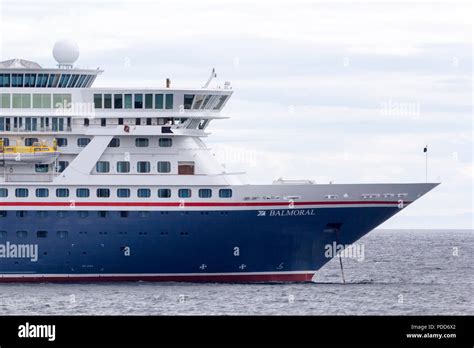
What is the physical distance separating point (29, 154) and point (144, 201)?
5311mm

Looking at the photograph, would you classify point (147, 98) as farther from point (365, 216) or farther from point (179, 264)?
point (365, 216)

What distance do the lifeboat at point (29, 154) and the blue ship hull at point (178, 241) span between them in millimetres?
2188

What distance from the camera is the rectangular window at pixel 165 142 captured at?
2249 inches

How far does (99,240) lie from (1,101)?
7.68 m

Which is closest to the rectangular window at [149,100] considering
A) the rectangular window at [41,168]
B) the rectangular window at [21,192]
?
the rectangular window at [41,168]

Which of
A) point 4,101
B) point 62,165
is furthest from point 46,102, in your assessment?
point 62,165

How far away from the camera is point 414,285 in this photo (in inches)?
2446

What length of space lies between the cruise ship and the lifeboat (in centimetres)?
5

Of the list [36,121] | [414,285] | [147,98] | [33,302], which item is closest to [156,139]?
[147,98]

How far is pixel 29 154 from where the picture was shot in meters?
56.4

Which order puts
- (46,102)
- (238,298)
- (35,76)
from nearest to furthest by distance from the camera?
(238,298) → (46,102) → (35,76)

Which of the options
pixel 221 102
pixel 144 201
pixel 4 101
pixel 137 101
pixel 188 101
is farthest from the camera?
pixel 221 102

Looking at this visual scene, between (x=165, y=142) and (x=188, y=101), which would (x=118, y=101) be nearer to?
(x=165, y=142)

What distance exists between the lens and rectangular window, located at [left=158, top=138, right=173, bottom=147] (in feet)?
187
